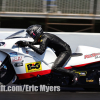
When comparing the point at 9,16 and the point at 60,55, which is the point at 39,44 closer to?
the point at 60,55

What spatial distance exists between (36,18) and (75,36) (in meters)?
2.05

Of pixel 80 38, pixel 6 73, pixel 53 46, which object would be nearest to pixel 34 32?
pixel 53 46

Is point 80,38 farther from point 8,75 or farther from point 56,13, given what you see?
point 8,75

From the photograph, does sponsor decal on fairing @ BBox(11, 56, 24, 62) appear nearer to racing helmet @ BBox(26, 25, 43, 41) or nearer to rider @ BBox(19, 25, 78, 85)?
rider @ BBox(19, 25, 78, 85)

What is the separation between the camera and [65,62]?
18.8ft

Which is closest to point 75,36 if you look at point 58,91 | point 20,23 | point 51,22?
point 51,22

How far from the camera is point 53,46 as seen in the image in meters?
5.77

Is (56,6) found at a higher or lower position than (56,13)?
higher

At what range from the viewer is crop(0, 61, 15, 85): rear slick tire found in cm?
556

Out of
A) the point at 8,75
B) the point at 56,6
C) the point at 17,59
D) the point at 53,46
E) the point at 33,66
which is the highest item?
the point at 56,6

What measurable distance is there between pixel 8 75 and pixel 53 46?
42.5 inches

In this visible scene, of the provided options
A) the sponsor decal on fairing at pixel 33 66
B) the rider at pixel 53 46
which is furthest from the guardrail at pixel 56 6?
the sponsor decal on fairing at pixel 33 66

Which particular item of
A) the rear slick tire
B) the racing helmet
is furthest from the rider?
the rear slick tire

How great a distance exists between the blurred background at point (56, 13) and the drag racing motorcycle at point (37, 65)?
399 centimetres
